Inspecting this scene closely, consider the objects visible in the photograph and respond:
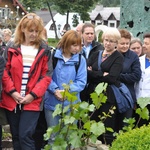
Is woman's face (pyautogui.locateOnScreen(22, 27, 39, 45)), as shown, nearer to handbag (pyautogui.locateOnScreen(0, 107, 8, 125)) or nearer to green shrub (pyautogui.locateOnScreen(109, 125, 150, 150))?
handbag (pyautogui.locateOnScreen(0, 107, 8, 125))

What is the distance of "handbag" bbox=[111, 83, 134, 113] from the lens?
541cm

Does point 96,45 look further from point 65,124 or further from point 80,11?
point 80,11

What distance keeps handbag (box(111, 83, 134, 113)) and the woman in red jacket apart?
0.98m

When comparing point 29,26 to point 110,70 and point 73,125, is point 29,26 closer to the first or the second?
point 110,70

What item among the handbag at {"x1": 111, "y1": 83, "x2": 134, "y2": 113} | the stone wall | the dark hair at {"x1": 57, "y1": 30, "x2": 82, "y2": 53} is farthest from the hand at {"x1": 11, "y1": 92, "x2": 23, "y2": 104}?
the stone wall

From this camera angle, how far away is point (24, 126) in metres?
4.71

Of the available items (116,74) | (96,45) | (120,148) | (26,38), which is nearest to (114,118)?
(116,74)

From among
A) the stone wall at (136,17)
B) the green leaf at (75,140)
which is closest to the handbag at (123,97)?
the green leaf at (75,140)

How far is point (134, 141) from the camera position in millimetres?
3406

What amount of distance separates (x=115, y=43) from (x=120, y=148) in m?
2.07

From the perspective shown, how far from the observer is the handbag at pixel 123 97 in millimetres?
5406

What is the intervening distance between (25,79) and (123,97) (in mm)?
1331

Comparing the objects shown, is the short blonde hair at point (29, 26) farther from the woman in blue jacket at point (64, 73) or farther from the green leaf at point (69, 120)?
the green leaf at point (69, 120)

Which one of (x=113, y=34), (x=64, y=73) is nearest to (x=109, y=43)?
(x=113, y=34)
